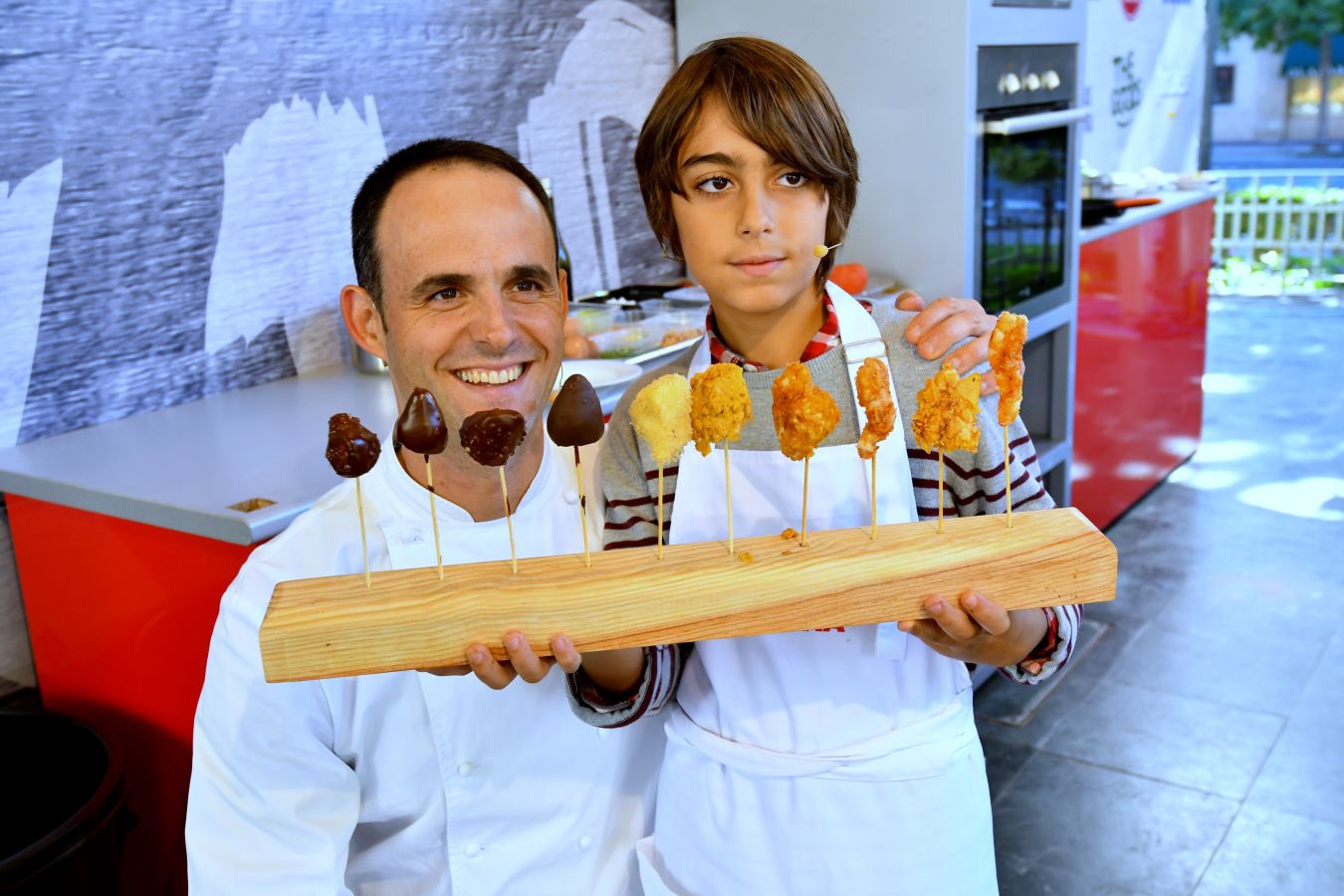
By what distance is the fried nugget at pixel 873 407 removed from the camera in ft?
4.35

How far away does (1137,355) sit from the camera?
15.9ft

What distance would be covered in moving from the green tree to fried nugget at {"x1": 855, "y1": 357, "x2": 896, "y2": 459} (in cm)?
2345

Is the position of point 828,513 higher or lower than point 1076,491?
higher

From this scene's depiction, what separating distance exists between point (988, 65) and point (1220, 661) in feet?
6.40

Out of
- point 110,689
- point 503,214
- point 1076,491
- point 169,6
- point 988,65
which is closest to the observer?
point 503,214

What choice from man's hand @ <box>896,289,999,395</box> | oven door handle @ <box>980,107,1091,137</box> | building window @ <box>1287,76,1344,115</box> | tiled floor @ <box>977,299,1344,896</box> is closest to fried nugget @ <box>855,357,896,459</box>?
man's hand @ <box>896,289,999,395</box>

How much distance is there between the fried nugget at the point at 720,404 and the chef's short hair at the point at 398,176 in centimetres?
43

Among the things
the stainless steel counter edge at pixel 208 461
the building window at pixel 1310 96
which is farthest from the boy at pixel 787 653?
the building window at pixel 1310 96

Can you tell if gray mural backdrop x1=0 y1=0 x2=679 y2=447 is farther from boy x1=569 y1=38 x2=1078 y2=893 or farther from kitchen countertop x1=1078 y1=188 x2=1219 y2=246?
kitchen countertop x1=1078 y1=188 x2=1219 y2=246

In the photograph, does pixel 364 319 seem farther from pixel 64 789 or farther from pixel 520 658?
Result: pixel 64 789

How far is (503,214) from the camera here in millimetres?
1548

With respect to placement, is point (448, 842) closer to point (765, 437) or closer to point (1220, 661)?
point (765, 437)

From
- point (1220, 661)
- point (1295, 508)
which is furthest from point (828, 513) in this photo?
point (1295, 508)

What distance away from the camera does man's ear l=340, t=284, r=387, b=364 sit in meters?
1.66
